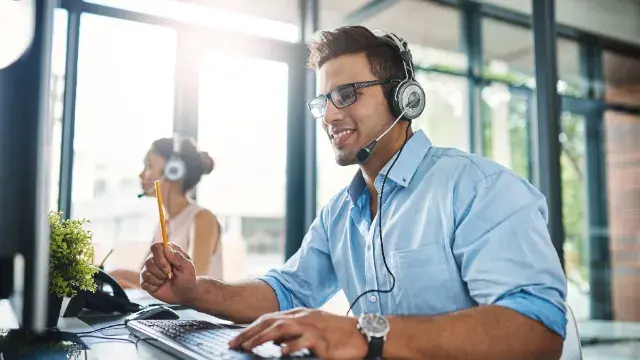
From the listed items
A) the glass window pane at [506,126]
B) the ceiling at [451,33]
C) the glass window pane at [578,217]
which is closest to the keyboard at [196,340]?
the ceiling at [451,33]

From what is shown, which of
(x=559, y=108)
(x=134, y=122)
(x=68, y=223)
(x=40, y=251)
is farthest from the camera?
(x=134, y=122)

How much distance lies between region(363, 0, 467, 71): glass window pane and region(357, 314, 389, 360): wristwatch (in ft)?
11.0

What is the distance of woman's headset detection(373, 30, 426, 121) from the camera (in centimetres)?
137

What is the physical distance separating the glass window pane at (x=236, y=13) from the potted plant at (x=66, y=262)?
213cm

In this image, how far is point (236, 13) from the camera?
345cm

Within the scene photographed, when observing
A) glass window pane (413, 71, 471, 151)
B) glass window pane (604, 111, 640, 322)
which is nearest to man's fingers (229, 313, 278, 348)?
glass window pane (413, 71, 471, 151)

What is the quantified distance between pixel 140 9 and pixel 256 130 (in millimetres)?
971

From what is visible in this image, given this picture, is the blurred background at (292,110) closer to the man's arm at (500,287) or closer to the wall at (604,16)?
the wall at (604,16)

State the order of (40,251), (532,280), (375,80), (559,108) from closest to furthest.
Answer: (40,251) < (532,280) < (375,80) < (559,108)

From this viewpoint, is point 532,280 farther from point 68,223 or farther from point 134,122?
point 134,122

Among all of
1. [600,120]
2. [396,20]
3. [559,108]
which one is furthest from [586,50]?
[559,108]

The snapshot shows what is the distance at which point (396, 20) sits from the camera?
4.05 m

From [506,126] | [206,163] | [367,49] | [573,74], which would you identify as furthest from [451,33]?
[367,49]

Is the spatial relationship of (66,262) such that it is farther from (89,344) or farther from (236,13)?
(236,13)
